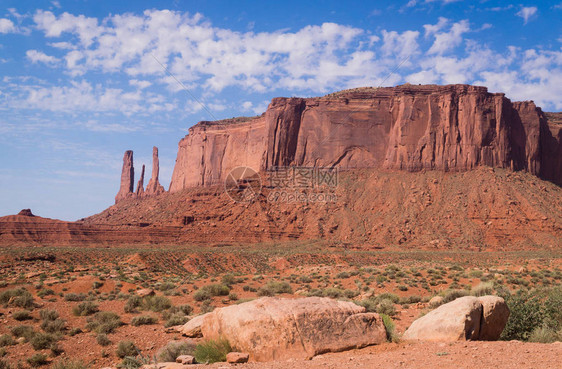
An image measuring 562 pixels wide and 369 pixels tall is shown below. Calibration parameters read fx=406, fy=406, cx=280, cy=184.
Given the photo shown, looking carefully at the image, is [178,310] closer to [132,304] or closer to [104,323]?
[132,304]

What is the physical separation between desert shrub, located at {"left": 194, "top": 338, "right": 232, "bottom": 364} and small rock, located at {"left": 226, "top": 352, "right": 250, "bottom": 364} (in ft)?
1.21

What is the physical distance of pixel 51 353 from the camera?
924 cm

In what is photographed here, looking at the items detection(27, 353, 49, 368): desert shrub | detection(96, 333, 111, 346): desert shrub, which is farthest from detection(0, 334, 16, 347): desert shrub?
detection(96, 333, 111, 346): desert shrub

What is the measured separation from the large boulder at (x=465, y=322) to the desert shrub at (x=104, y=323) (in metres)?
7.77

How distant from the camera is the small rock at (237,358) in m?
6.51

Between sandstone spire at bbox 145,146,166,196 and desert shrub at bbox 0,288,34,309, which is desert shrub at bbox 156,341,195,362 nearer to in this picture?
desert shrub at bbox 0,288,34,309

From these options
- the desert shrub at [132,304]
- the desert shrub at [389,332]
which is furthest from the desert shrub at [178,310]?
the desert shrub at [389,332]

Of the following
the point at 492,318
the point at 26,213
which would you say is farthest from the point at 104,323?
the point at 26,213

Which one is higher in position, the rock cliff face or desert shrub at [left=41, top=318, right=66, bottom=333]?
the rock cliff face

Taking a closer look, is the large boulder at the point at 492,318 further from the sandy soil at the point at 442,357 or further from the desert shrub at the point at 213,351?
the desert shrub at the point at 213,351

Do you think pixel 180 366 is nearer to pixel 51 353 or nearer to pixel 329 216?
pixel 51 353

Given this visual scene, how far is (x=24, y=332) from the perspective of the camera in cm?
1028

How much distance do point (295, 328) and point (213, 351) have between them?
5.00 feet

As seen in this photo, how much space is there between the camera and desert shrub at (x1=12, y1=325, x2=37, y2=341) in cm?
1015
